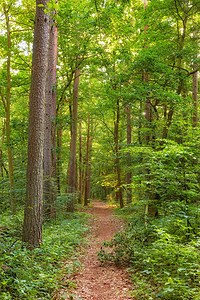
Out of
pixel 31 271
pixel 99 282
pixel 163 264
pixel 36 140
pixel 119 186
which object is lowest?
pixel 99 282

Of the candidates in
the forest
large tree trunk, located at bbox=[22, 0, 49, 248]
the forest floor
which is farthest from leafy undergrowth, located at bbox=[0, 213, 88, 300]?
large tree trunk, located at bbox=[22, 0, 49, 248]

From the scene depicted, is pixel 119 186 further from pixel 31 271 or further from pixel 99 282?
pixel 31 271

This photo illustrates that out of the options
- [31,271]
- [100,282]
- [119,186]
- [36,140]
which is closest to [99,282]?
[100,282]

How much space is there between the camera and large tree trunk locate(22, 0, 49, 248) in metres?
5.62

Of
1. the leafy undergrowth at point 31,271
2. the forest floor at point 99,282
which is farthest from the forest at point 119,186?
the forest floor at point 99,282

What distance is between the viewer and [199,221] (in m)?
5.64

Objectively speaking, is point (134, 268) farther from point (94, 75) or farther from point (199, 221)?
point (94, 75)

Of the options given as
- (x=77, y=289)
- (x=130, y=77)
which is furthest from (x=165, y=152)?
(x=130, y=77)

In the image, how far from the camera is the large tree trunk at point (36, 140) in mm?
5621

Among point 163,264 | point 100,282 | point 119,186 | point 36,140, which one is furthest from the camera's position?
point 119,186

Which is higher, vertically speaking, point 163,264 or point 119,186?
point 119,186

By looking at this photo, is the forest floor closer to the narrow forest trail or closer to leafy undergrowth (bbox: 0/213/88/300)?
the narrow forest trail

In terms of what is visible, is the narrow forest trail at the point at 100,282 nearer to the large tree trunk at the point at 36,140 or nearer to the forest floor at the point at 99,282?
the forest floor at the point at 99,282

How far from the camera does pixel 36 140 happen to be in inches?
228
